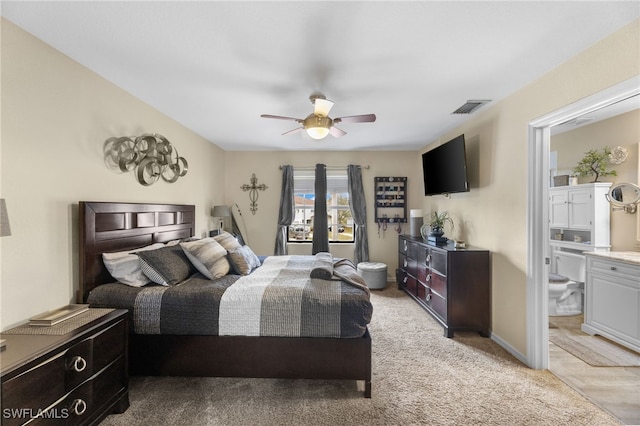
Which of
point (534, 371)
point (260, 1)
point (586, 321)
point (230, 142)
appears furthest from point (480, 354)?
point (230, 142)

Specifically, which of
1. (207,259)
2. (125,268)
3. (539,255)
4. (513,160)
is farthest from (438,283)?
(125,268)

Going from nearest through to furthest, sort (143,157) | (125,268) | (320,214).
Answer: (125,268), (143,157), (320,214)

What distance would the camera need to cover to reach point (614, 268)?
2.67 metres

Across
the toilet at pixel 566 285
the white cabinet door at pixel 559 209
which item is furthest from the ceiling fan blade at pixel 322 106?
the white cabinet door at pixel 559 209

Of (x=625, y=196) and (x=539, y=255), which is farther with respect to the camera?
(x=625, y=196)

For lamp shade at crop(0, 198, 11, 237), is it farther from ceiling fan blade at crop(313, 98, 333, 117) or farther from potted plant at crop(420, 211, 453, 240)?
potted plant at crop(420, 211, 453, 240)

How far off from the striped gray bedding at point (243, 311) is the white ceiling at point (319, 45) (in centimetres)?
178

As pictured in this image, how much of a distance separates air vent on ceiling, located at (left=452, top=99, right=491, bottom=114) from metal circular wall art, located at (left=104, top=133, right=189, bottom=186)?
129 inches

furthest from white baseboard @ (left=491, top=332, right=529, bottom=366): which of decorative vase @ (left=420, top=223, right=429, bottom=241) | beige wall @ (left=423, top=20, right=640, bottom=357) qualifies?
decorative vase @ (left=420, top=223, right=429, bottom=241)

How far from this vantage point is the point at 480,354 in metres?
2.64

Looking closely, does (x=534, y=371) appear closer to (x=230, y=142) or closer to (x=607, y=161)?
(x=607, y=161)

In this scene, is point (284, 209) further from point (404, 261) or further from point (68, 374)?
point (68, 374)

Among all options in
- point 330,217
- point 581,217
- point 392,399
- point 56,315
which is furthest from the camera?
point 330,217

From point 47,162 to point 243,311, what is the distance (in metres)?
1.73
